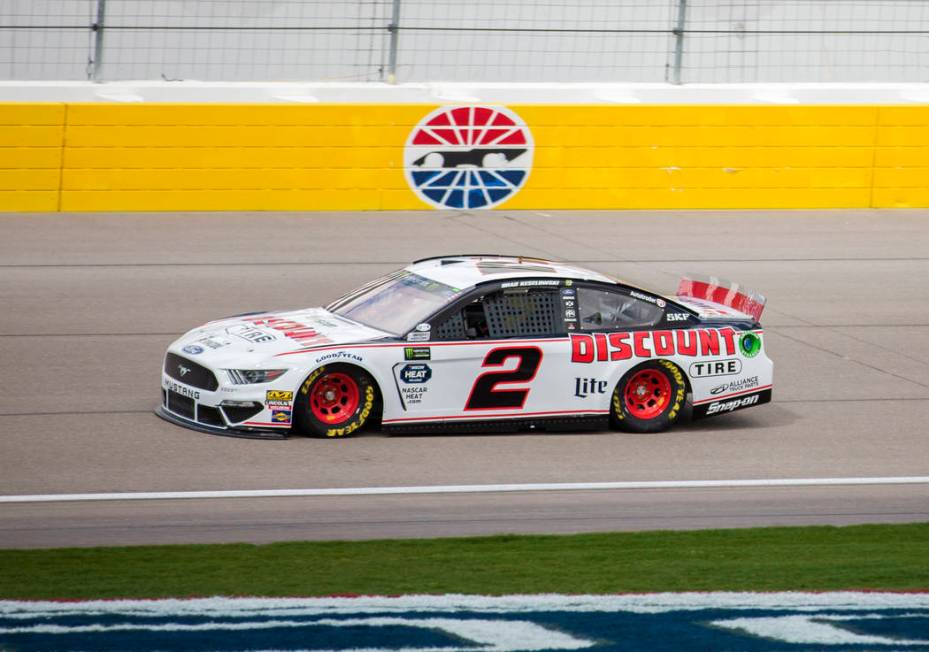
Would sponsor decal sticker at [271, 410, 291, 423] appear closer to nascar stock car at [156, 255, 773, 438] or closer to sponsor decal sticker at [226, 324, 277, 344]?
nascar stock car at [156, 255, 773, 438]

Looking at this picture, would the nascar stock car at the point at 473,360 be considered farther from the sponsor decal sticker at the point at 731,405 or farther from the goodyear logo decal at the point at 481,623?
the goodyear logo decal at the point at 481,623

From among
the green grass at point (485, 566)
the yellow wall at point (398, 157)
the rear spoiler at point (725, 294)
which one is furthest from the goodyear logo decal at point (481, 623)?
the yellow wall at point (398, 157)

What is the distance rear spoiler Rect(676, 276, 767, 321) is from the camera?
11.7m

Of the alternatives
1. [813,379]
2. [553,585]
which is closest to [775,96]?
[813,379]

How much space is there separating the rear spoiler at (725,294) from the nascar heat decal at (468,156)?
858 cm

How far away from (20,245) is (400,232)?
15.8ft

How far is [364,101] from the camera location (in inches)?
814

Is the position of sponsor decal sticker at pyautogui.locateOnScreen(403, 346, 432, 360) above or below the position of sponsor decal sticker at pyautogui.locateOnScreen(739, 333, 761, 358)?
below

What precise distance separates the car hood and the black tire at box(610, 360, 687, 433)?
1849 millimetres

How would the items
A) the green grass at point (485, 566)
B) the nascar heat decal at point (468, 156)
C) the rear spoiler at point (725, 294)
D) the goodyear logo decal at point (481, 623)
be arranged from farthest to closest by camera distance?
the nascar heat decal at point (468, 156), the rear spoiler at point (725, 294), the green grass at point (485, 566), the goodyear logo decal at point (481, 623)

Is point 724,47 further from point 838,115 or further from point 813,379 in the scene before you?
point 813,379

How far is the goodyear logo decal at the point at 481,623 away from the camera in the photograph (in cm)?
661

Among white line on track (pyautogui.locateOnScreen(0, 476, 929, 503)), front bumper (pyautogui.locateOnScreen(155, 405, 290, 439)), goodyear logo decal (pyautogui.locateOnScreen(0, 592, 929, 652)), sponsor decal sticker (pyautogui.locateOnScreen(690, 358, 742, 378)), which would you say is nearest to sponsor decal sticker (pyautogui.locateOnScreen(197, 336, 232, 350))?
front bumper (pyautogui.locateOnScreen(155, 405, 290, 439))

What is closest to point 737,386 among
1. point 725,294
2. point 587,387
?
point 725,294
